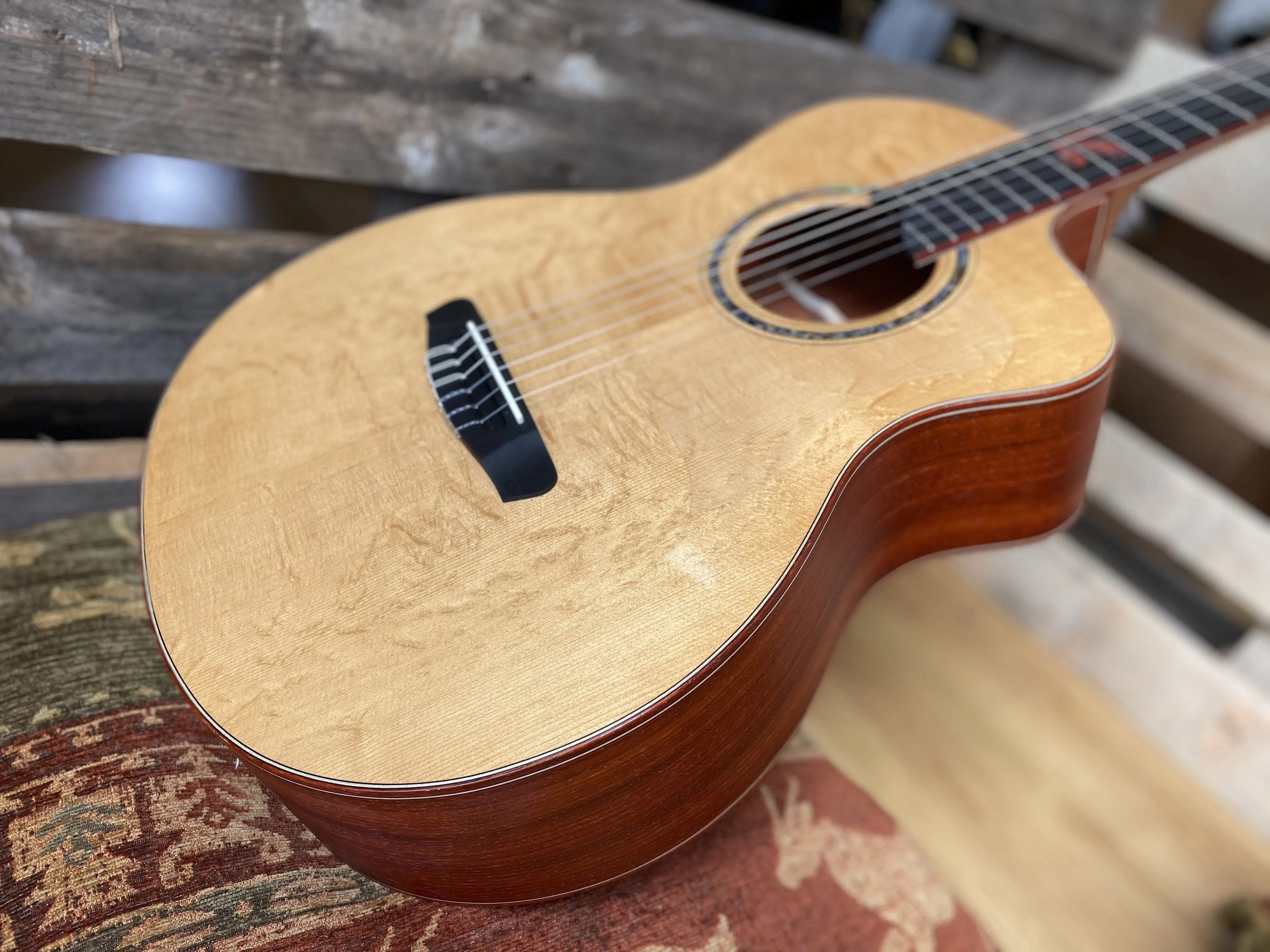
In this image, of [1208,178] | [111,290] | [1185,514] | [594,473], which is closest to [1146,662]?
[1185,514]

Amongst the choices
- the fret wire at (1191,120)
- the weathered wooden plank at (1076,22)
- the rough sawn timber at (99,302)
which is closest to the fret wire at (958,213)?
the fret wire at (1191,120)

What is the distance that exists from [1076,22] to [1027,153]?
512 mm

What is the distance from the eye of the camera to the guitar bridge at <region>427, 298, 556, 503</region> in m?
0.62

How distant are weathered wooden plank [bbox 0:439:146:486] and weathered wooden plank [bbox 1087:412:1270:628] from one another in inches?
51.2

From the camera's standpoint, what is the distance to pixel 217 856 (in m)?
0.60

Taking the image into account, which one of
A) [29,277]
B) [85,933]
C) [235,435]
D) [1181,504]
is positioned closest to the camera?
[85,933]

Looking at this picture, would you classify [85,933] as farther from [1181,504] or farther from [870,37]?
[870,37]

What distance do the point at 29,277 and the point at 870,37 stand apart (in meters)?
1.31

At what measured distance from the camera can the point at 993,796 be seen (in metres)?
1.19

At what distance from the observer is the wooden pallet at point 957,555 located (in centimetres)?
87

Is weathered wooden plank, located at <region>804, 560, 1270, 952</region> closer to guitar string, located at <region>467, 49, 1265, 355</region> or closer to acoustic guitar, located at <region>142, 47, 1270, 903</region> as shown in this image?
acoustic guitar, located at <region>142, 47, 1270, 903</region>

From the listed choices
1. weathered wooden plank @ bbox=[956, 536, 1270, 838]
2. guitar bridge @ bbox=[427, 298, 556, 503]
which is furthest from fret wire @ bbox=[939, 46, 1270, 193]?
weathered wooden plank @ bbox=[956, 536, 1270, 838]

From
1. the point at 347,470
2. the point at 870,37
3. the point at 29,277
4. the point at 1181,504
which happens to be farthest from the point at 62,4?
the point at 1181,504

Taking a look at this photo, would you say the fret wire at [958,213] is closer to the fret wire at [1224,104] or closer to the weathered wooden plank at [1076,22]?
the fret wire at [1224,104]
